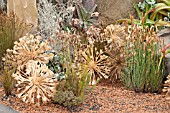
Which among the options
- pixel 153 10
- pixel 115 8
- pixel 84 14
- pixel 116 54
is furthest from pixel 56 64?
pixel 115 8

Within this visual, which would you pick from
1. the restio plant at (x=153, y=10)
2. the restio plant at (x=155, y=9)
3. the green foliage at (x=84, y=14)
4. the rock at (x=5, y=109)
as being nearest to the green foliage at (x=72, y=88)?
the rock at (x=5, y=109)

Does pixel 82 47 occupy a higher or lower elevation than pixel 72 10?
lower

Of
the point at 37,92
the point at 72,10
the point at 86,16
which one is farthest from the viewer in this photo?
the point at 86,16

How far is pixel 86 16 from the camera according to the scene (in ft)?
26.0

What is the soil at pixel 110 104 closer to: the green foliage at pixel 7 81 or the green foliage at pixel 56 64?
the green foliage at pixel 7 81

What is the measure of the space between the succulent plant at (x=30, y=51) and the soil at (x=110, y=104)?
0.48 metres

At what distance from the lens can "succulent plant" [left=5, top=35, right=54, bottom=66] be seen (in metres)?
5.34

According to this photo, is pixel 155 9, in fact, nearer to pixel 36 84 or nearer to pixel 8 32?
pixel 8 32

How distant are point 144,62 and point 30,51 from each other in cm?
165

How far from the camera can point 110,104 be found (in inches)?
203

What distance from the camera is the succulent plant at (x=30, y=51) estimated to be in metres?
5.34

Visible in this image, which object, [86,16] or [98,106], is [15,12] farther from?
[98,106]

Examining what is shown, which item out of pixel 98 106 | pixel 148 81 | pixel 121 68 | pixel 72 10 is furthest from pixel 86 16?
pixel 98 106

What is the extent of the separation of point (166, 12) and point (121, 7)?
39.9 inches
